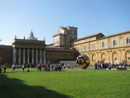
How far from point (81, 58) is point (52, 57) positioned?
38826 millimetres

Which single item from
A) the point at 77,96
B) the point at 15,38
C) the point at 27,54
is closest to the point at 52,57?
the point at 27,54

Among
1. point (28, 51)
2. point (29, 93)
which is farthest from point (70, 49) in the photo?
point (29, 93)

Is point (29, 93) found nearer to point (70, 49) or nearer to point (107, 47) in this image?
point (107, 47)

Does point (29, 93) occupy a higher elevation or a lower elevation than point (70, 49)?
lower

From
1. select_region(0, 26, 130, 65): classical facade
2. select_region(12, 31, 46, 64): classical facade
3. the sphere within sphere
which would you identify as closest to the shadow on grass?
the sphere within sphere

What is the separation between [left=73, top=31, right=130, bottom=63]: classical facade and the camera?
5116cm

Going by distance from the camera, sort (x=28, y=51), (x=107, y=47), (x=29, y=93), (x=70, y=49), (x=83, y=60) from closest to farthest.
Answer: (x=29, y=93) < (x=83, y=60) < (x=107, y=47) < (x=28, y=51) < (x=70, y=49)

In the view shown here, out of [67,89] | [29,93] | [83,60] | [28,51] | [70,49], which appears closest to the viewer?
[29,93]

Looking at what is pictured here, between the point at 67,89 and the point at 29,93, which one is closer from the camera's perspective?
the point at 29,93

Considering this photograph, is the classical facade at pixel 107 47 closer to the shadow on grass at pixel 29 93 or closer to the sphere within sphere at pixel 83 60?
the sphere within sphere at pixel 83 60

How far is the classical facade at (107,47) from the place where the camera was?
51156 mm

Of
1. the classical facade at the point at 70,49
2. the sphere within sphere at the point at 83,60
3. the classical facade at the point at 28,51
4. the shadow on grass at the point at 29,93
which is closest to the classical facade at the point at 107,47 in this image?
the classical facade at the point at 70,49

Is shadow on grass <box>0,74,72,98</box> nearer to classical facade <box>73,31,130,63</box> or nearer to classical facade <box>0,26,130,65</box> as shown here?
classical facade <box>73,31,130,63</box>

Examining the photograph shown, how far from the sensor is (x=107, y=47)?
2276 inches
